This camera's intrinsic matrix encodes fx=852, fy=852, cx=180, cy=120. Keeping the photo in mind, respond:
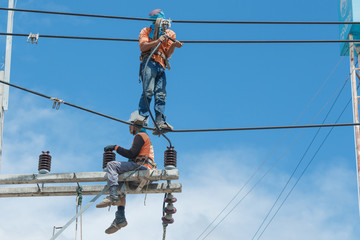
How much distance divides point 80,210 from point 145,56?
305cm

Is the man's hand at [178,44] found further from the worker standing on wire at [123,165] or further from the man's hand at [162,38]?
the worker standing on wire at [123,165]

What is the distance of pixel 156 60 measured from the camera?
15609 millimetres

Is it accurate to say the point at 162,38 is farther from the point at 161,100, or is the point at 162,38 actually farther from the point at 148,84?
the point at 161,100

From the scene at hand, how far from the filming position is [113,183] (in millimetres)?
14953

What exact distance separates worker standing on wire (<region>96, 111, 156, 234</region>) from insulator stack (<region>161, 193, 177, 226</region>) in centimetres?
66

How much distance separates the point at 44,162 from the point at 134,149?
1629 millimetres

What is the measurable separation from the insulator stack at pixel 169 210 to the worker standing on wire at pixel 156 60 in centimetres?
127

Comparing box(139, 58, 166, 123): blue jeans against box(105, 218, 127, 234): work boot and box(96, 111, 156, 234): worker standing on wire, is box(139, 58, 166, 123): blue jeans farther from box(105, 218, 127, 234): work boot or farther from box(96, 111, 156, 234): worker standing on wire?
box(105, 218, 127, 234): work boot

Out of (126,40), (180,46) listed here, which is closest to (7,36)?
(126,40)

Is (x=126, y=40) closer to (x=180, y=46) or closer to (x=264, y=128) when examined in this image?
(x=180, y=46)

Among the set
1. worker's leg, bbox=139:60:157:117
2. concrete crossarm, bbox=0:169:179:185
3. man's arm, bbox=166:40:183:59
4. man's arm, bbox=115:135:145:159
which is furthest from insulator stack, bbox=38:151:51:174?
man's arm, bbox=166:40:183:59

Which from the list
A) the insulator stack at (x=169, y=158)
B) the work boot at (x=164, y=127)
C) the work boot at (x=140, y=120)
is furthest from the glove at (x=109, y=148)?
the insulator stack at (x=169, y=158)

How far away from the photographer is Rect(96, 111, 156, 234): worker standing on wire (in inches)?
590

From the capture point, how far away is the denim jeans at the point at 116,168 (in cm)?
1497
